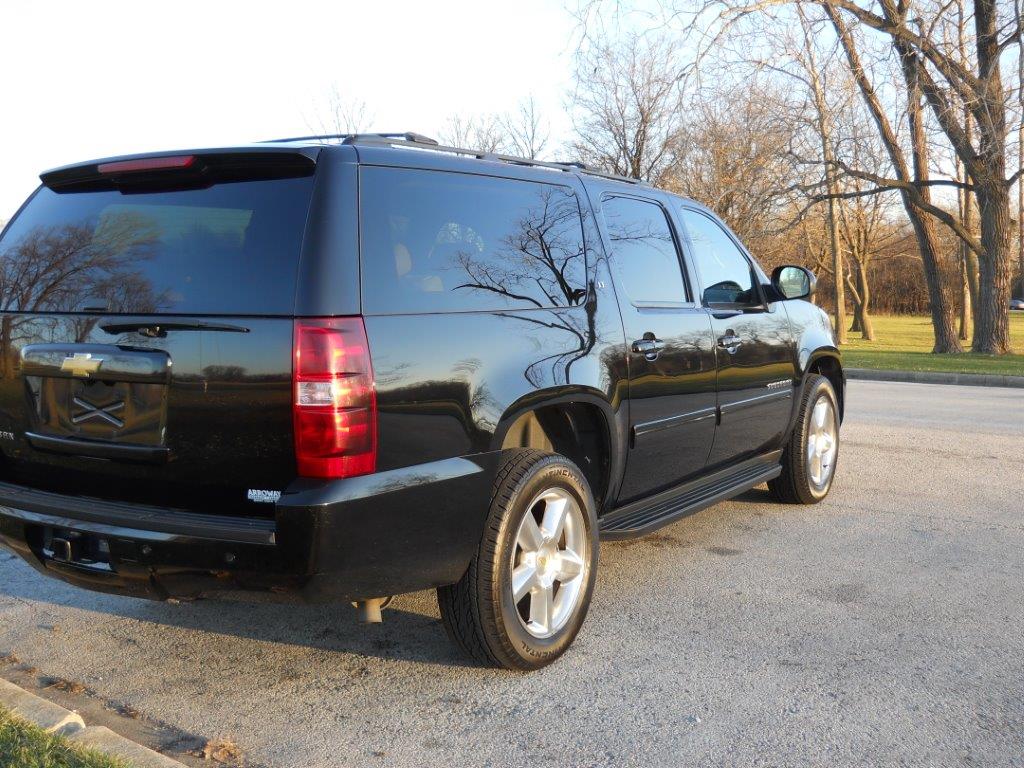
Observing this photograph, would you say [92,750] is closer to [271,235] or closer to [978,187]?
[271,235]

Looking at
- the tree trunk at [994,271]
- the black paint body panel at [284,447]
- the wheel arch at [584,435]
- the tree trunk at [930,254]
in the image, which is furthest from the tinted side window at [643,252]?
the tree trunk at [994,271]

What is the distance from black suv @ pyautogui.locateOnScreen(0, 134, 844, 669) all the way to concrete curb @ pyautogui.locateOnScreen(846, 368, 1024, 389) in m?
13.7

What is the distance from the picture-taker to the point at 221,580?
3.18 metres

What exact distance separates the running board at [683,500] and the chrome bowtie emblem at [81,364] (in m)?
2.12

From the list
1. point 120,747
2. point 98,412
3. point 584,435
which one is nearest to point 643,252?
point 584,435

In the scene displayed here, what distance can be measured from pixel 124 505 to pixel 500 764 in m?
1.50

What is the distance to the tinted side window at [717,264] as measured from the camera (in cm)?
541

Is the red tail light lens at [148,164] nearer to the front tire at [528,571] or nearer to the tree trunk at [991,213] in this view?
the front tire at [528,571]

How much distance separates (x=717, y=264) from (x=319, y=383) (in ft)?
10.4

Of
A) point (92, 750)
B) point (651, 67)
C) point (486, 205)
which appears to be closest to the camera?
point (92, 750)

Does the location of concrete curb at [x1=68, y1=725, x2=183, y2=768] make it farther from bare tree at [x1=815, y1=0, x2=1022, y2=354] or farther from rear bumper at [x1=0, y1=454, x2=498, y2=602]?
bare tree at [x1=815, y1=0, x2=1022, y2=354]

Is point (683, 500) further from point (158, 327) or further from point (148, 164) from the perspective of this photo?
point (148, 164)

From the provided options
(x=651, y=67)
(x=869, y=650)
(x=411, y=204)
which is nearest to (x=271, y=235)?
(x=411, y=204)

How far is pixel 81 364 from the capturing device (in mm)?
3340
